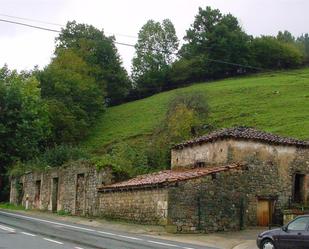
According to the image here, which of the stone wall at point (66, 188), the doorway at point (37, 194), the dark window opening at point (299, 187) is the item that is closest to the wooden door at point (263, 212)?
the dark window opening at point (299, 187)

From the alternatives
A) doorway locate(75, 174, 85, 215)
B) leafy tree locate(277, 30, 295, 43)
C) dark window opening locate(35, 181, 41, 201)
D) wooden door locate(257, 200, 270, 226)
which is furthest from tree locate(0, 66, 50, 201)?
leafy tree locate(277, 30, 295, 43)

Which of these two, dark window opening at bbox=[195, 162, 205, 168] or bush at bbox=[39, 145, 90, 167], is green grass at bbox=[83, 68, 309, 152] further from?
dark window opening at bbox=[195, 162, 205, 168]

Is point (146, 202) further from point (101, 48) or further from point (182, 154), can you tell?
point (101, 48)

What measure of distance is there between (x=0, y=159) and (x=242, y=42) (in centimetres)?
5081

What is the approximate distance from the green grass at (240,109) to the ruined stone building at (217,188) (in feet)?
59.4

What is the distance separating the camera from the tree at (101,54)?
86438 mm

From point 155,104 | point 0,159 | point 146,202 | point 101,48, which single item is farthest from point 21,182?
point 101,48

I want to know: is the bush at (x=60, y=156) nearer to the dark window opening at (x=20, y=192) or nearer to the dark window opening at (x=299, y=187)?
the dark window opening at (x=20, y=192)

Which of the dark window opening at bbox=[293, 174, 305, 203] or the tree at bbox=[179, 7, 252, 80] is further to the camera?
the tree at bbox=[179, 7, 252, 80]

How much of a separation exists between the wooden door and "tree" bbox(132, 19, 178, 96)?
202 feet

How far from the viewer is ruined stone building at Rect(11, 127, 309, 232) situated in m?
26.0

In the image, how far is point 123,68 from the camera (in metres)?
90.6

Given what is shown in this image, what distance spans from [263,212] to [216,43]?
63341 mm

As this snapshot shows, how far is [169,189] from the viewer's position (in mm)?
25547
